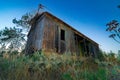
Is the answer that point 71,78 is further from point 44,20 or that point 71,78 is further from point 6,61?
point 44,20

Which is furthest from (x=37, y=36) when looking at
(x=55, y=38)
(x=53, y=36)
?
(x=55, y=38)

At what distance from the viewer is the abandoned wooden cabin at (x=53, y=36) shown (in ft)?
54.9

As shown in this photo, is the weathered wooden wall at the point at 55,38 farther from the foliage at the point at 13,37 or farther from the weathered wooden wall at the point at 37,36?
the foliage at the point at 13,37

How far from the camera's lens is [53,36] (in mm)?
17359

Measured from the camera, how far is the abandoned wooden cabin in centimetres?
1672

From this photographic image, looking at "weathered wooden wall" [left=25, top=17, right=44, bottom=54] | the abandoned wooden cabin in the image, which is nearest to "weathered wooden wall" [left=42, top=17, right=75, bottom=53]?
the abandoned wooden cabin

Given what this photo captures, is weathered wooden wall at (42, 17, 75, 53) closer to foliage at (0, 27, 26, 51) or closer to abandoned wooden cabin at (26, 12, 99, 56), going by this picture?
abandoned wooden cabin at (26, 12, 99, 56)

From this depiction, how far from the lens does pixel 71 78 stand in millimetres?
4883

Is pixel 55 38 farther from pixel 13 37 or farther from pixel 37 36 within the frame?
pixel 13 37

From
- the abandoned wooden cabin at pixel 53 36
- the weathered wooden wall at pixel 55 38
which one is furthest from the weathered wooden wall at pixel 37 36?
the weathered wooden wall at pixel 55 38

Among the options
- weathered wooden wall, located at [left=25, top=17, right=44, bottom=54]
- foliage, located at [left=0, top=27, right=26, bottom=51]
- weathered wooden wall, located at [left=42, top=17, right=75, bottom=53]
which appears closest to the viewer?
weathered wooden wall, located at [left=42, top=17, right=75, bottom=53]

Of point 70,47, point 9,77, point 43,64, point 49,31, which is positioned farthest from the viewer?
point 70,47

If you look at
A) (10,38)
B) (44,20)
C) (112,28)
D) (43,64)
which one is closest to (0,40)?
(10,38)

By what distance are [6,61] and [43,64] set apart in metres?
1.46
